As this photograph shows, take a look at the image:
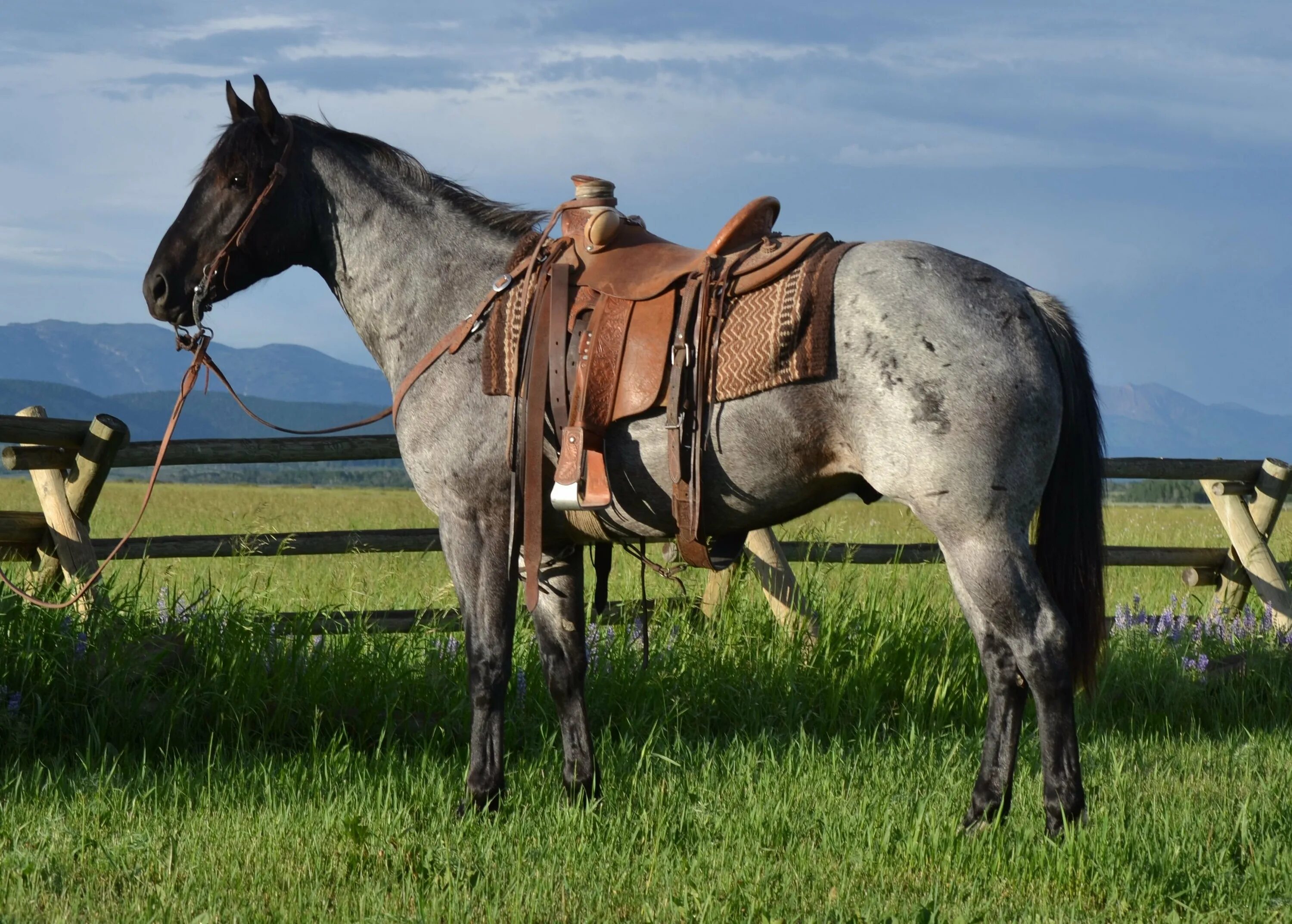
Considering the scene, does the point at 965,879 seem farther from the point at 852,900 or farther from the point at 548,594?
the point at 548,594

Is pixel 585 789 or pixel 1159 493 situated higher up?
pixel 585 789

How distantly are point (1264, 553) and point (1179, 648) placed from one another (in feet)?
7.39

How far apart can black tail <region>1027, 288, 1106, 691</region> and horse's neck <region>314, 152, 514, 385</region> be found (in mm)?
2128

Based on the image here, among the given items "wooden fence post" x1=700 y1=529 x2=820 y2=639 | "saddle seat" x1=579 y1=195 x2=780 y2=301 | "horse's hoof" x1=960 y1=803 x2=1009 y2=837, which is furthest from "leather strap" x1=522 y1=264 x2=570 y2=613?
"wooden fence post" x1=700 y1=529 x2=820 y2=639

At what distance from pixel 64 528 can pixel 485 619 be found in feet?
11.0

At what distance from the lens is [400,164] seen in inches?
176

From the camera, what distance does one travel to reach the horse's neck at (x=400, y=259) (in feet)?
14.0

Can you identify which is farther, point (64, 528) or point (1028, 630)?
point (64, 528)

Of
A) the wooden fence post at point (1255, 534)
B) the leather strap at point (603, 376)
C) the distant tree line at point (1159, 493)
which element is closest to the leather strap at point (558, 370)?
the leather strap at point (603, 376)

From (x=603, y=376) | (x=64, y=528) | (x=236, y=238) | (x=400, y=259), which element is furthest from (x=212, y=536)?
(x=603, y=376)

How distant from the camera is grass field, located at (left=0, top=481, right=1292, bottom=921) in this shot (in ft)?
10.5

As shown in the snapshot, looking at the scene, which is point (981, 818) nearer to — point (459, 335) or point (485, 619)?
point (485, 619)

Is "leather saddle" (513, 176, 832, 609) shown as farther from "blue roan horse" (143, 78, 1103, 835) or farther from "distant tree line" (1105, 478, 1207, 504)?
"distant tree line" (1105, 478, 1207, 504)

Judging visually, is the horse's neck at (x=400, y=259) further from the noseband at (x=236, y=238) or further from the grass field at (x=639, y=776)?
the grass field at (x=639, y=776)
